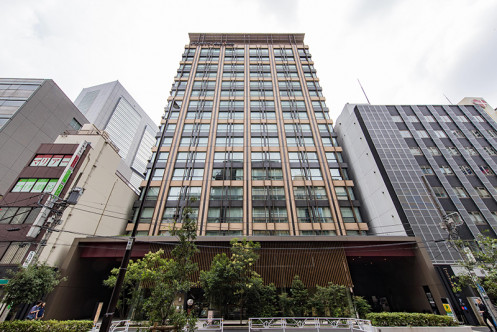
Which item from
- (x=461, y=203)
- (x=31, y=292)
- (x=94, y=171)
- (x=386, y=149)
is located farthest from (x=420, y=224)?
(x=94, y=171)

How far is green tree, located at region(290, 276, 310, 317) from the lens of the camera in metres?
Answer: 17.4

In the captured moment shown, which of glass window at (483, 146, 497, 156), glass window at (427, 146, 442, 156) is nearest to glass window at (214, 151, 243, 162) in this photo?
glass window at (427, 146, 442, 156)

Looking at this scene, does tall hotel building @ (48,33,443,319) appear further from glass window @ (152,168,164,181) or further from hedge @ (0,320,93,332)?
hedge @ (0,320,93,332)

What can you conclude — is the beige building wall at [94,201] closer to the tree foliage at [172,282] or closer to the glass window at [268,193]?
the tree foliage at [172,282]

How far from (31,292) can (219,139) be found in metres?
26.7

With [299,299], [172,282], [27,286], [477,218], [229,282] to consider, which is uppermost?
[477,218]

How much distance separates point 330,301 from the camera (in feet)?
58.4

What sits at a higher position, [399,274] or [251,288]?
[399,274]

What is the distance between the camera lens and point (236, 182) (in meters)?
30.7

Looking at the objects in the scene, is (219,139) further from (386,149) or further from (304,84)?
(386,149)

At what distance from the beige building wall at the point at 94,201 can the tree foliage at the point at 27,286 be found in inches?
192

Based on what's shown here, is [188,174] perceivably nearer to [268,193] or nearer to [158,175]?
[158,175]

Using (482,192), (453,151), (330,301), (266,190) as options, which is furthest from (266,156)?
(482,192)

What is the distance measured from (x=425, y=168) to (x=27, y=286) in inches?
1818
